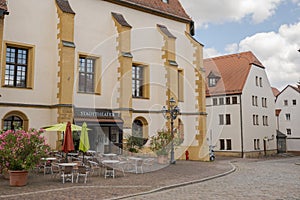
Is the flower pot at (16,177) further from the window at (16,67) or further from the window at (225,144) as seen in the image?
the window at (225,144)

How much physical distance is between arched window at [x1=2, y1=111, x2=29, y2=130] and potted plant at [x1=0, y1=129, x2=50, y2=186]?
6.25 m

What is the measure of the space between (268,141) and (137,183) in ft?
108

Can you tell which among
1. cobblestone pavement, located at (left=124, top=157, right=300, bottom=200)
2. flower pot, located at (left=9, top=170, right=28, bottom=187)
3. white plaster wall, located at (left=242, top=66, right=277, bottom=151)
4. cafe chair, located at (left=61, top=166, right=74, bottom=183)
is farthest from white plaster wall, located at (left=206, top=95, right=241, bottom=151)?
flower pot, located at (left=9, top=170, right=28, bottom=187)

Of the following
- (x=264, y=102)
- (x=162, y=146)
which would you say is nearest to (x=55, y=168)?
(x=162, y=146)

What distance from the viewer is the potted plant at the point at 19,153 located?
12.5 meters

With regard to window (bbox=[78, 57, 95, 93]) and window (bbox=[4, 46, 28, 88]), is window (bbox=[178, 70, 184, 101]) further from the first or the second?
window (bbox=[4, 46, 28, 88])

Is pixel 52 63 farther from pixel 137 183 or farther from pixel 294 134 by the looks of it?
pixel 294 134

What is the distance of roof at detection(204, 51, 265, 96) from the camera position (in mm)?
39219

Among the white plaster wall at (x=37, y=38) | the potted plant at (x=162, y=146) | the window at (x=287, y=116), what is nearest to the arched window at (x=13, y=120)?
the white plaster wall at (x=37, y=38)

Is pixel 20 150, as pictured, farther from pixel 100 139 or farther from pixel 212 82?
pixel 212 82

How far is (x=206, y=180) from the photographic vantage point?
15.5 m

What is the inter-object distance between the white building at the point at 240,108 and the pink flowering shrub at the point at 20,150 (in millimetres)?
28508

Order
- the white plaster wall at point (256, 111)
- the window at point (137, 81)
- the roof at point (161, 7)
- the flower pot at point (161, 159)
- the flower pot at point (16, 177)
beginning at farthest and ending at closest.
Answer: the white plaster wall at point (256, 111) < the roof at point (161, 7) < the window at point (137, 81) < the flower pot at point (161, 159) < the flower pot at point (16, 177)

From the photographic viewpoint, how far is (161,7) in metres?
27.7
